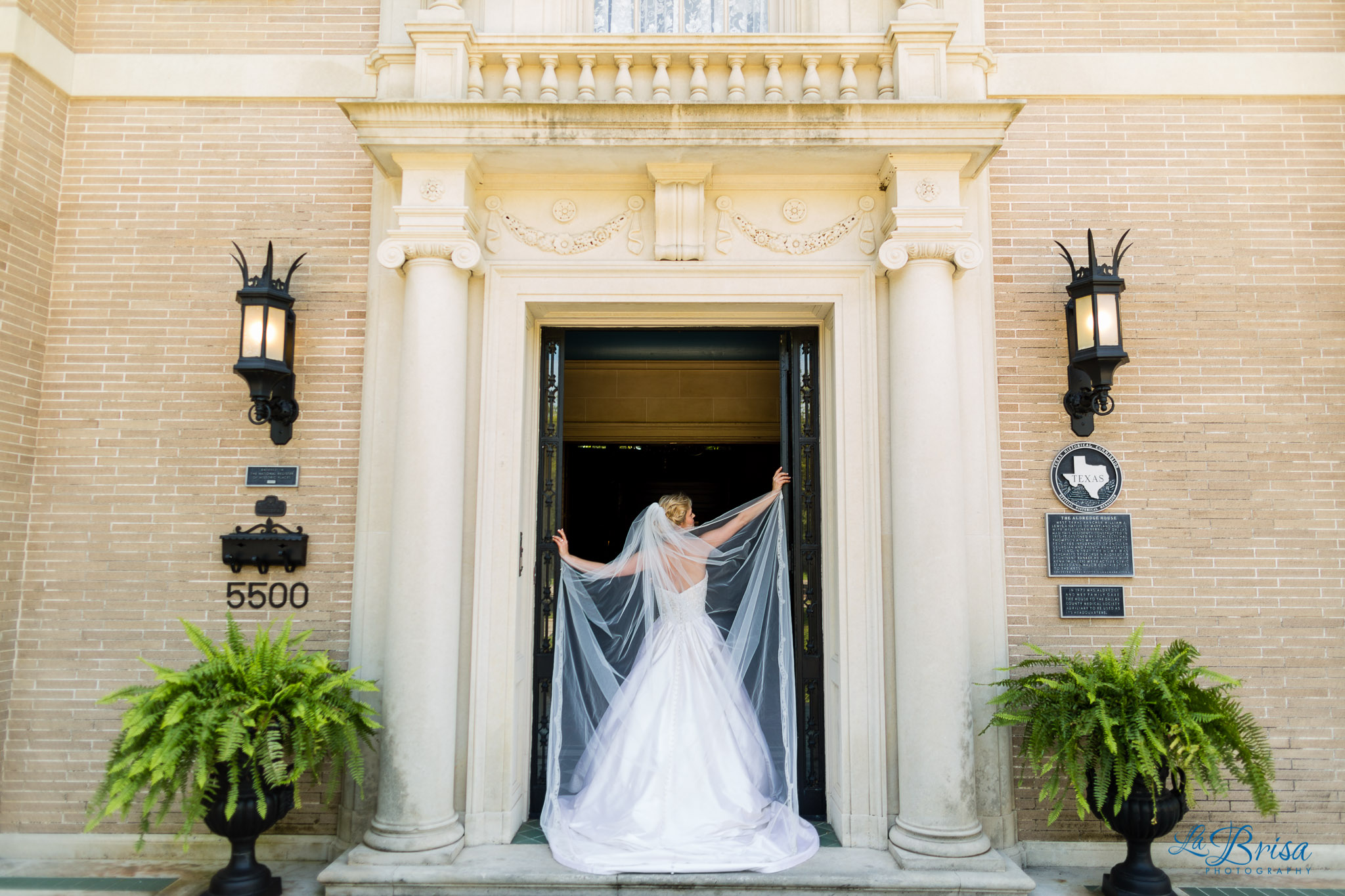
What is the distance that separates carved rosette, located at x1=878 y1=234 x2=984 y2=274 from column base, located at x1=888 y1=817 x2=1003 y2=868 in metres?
3.36

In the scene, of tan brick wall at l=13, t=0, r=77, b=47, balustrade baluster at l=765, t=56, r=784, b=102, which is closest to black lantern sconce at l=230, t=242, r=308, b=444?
tan brick wall at l=13, t=0, r=77, b=47

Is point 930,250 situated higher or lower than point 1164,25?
lower

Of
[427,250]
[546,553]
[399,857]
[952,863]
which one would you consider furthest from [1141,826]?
[427,250]

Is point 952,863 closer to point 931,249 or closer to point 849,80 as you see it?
point 931,249

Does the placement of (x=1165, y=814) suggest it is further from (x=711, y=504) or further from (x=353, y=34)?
(x=353, y=34)

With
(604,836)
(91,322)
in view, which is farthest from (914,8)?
(91,322)

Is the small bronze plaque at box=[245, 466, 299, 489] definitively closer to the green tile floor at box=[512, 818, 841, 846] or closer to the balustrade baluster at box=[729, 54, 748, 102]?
the green tile floor at box=[512, 818, 841, 846]

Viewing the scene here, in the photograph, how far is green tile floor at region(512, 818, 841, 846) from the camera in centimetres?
491

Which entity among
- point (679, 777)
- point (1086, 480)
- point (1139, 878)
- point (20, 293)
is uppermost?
point (20, 293)

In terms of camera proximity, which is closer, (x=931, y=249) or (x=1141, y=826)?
(x=1141, y=826)

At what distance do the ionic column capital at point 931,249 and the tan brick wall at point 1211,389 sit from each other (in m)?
0.57

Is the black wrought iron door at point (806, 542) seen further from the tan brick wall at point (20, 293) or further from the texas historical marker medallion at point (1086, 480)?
the tan brick wall at point (20, 293)

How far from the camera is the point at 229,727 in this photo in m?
4.06

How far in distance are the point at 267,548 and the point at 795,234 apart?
4.04 m
